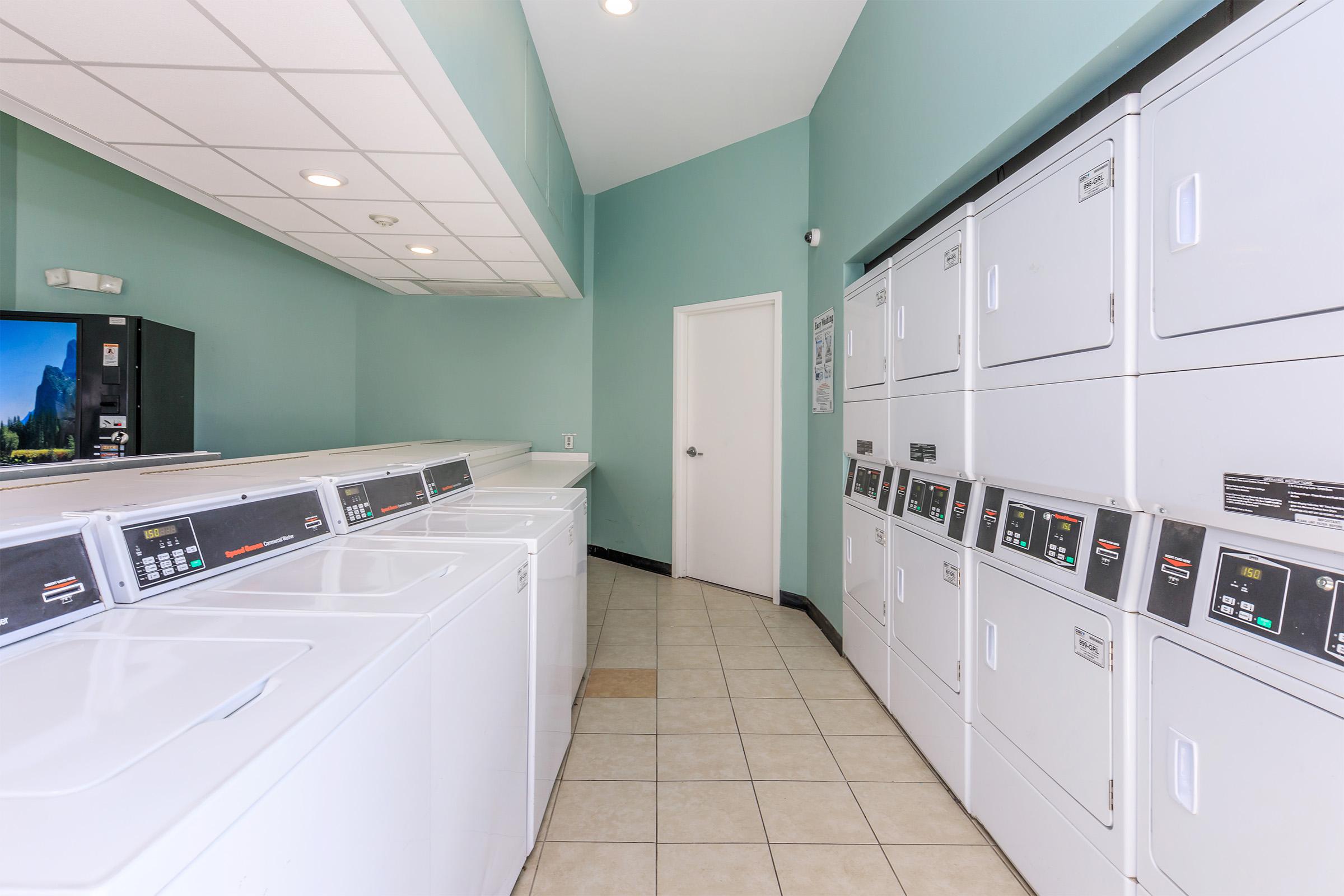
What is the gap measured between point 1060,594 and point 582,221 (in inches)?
164

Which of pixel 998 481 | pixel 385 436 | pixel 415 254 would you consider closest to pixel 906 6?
pixel 998 481

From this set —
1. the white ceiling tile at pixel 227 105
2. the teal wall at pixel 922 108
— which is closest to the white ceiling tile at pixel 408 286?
the white ceiling tile at pixel 227 105

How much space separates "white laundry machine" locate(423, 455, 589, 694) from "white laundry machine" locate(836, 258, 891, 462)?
1.27 metres

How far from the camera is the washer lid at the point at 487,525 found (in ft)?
4.80

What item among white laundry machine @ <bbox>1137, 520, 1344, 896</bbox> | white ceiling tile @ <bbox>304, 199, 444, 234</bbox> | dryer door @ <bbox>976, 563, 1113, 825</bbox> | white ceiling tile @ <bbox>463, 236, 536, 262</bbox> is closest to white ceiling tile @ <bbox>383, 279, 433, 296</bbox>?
white ceiling tile @ <bbox>463, 236, 536, 262</bbox>

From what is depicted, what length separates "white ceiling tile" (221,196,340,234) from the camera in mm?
2322

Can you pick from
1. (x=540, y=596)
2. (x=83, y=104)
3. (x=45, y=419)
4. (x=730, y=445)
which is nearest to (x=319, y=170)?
(x=83, y=104)

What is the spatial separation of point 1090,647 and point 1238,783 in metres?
0.33

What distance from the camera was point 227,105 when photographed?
62.4 inches

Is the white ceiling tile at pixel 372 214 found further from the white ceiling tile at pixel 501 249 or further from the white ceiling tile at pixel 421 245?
the white ceiling tile at pixel 501 249

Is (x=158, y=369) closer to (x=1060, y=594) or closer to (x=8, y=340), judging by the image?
(x=8, y=340)

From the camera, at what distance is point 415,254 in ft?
10.2

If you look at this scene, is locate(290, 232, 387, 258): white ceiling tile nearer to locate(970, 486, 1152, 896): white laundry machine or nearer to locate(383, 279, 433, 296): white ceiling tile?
locate(383, 279, 433, 296): white ceiling tile

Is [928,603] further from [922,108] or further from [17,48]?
[17,48]
